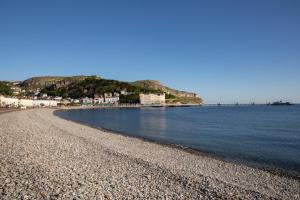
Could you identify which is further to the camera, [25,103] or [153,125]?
[25,103]

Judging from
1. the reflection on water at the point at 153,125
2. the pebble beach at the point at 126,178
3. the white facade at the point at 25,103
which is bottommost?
the reflection on water at the point at 153,125

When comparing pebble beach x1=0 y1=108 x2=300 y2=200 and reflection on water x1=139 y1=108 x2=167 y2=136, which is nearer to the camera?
pebble beach x1=0 y1=108 x2=300 y2=200

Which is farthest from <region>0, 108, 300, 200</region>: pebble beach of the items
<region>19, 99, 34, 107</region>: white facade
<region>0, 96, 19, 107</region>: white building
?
<region>19, 99, 34, 107</region>: white facade

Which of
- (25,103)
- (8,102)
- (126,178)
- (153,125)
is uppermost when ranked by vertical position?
(8,102)

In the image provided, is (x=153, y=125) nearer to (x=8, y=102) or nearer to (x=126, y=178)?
(x=126, y=178)

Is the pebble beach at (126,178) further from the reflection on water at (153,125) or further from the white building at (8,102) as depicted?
the white building at (8,102)

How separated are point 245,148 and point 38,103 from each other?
522 ft

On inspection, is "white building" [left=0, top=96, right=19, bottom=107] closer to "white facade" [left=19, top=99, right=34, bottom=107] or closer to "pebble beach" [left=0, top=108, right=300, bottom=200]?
"white facade" [left=19, top=99, right=34, bottom=107]

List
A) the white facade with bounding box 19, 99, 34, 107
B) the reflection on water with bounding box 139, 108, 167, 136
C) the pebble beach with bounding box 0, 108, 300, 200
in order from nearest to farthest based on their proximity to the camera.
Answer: the pebble beach with bounding box 0, 108, 300, 200 → the reflection on water with bounding box 139, 108, 167, 136 → the white facade with bounding box 19, 99, 34, 107

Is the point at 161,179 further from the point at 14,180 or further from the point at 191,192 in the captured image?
the point at 14,180

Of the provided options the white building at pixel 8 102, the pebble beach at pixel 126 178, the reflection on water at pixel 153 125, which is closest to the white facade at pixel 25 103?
the white building at pixel 8 102

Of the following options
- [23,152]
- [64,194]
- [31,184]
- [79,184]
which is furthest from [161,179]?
[23,152]

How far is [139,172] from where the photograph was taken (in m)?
16.1

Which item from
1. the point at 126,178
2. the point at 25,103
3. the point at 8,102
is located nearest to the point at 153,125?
the point at 126,178
